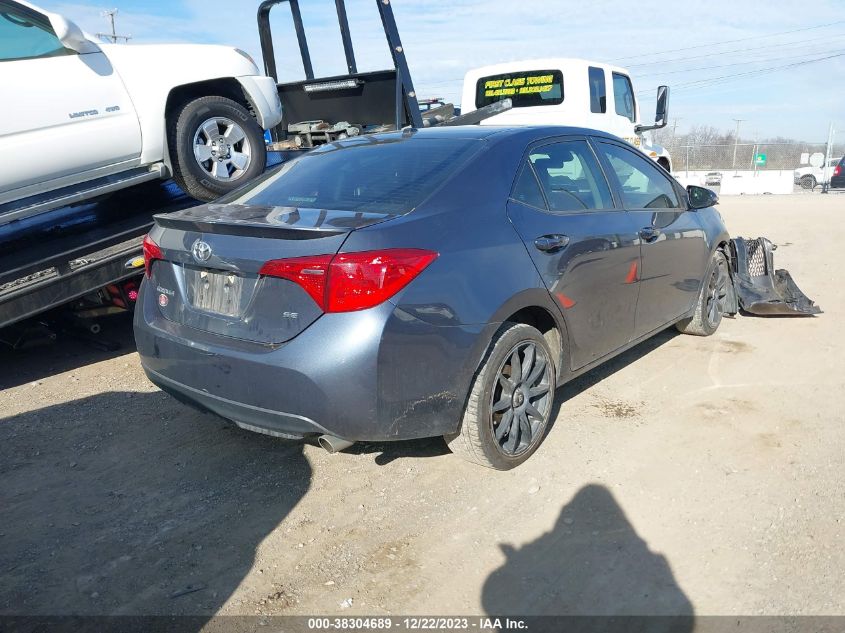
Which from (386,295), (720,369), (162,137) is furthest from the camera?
(162,137)

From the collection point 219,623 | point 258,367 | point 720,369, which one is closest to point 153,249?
point 258,367

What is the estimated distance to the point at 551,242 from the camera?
3.39 metres

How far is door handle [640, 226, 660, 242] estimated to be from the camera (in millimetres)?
4155

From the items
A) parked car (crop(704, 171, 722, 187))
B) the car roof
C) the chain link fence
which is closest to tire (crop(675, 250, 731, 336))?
the car roof

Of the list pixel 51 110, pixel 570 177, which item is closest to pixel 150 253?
pixel 51 110

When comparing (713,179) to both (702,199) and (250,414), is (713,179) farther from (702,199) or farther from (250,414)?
(250,414)

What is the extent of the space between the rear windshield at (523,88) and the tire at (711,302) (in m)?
5.24

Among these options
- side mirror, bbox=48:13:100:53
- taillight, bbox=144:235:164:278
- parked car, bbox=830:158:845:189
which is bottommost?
parked car, bbox=830:158:845:189

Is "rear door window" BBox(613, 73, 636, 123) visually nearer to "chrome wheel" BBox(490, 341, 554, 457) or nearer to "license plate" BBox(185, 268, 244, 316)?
"chrome wheel" BBox(490, 341, 554, 457)

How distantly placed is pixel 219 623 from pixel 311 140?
19.9 feet

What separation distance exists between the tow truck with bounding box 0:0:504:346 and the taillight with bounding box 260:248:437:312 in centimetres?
272

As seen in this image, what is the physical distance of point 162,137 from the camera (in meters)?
5.38

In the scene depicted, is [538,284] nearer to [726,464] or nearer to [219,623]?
[726,464]

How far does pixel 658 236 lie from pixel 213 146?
3640 millimetres
